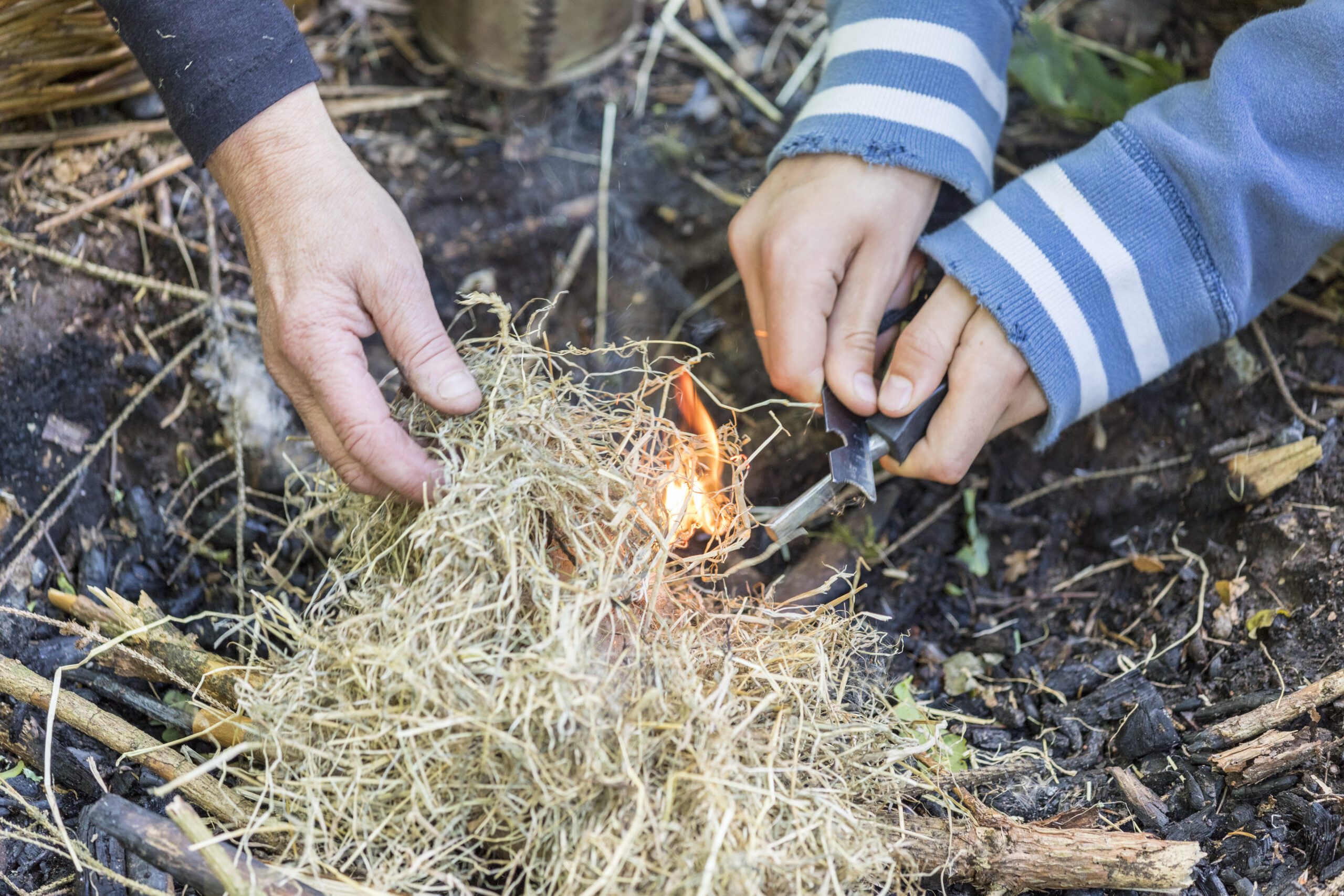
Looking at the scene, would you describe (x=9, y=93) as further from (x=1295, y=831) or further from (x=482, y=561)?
(x=1295, y=831)

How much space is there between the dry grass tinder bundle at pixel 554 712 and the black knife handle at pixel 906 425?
0.35 metres

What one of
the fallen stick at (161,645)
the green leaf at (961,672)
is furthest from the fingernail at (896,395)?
the fallen stick at (161,645)

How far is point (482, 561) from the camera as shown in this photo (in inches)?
54.6

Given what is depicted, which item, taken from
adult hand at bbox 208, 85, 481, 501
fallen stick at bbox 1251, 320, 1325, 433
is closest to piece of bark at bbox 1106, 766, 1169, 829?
fallen stick at bbox 1251, 320, 1325, 433

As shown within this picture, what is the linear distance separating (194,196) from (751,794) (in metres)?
1.90

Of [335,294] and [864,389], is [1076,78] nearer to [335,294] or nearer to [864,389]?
[864,389]

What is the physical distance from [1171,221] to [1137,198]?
Result: 0.07 m

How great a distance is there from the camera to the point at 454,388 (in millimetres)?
1485

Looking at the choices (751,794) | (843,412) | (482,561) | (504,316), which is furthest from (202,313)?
(751,794)

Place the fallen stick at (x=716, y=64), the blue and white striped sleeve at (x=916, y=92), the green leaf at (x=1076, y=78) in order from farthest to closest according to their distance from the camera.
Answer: the fallen stick at (x=716, y=64) → the green leaf at (x=1076, y=78) → the blue and white striped sleeve at (x=916, y=92)

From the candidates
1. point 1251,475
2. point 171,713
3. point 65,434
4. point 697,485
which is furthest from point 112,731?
point 1251,475

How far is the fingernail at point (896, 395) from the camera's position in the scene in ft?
5.46

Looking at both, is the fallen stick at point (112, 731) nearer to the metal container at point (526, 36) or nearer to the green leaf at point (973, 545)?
the green leaf at point (973, 545)

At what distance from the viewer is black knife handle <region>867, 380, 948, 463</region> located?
1.68 metres
